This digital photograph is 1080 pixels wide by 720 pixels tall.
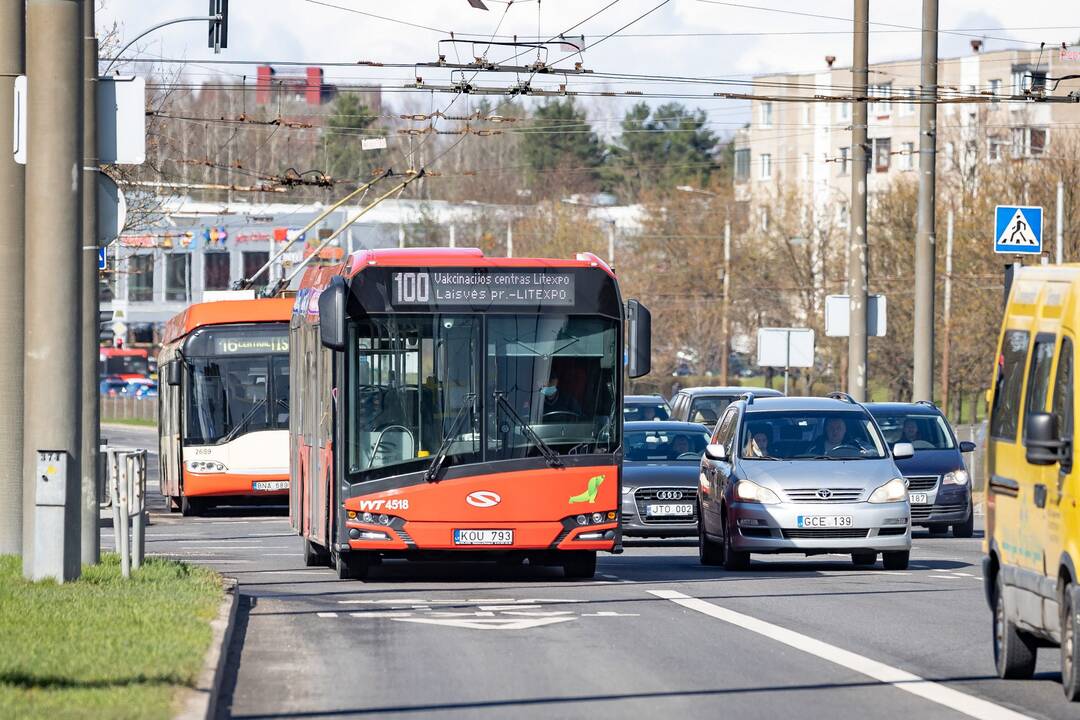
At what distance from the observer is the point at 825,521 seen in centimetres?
1952

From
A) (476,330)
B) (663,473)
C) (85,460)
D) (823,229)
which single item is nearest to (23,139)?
(85,460)

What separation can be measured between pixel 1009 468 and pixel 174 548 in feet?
46.0

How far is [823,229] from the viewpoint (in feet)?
259

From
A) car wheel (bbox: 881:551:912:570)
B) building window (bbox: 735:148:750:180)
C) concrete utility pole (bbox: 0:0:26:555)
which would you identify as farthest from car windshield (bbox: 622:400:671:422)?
building window (bbox: 735:148:750:180)

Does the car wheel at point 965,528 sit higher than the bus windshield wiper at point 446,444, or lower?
lower

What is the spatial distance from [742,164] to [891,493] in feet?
333

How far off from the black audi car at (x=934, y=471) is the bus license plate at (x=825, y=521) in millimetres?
6492

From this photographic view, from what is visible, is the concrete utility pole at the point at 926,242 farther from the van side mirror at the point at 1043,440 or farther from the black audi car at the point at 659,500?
the van side mirror at the point at 1043,440

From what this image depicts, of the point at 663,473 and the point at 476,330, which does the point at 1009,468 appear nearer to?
the point at 476,330

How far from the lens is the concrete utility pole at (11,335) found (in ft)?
58.5

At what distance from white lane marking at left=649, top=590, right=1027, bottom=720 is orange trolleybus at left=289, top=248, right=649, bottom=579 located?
75.8 inches

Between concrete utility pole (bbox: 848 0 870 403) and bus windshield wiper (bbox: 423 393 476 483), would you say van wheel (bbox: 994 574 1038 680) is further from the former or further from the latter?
concrete utility pole (bbox: 848 0 870 403)

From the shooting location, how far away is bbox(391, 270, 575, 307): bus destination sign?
695 inches

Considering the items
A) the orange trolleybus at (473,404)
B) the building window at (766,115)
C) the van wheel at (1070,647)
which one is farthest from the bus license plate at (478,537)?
the building window at (766,115)
